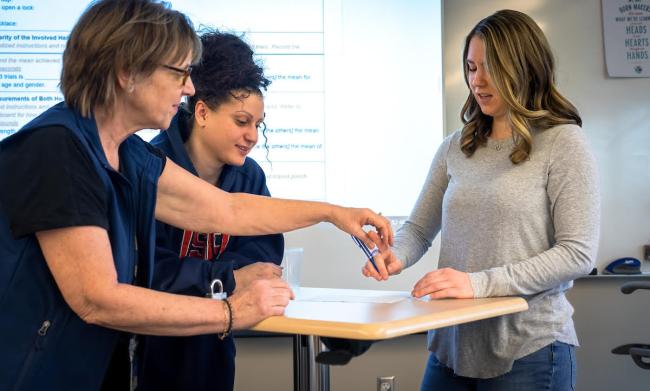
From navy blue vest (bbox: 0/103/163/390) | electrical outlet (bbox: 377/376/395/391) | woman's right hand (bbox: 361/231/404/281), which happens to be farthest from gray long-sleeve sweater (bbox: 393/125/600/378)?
electrical outlet (bbox: 377/376/395/391)

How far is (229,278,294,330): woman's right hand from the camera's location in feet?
4.69

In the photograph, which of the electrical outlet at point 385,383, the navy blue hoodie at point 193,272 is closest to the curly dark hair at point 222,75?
the navy blue hoodie at point 193,272

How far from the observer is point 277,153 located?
3244 mm

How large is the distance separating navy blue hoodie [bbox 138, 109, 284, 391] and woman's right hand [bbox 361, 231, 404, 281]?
1.12ft

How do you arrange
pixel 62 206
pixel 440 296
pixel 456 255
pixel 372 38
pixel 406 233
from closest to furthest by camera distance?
pixel 62 206 → pixel 440 296 → pixel 456 255 → pixel 406 233 → pixel 372 38

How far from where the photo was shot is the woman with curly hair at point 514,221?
1673 mm

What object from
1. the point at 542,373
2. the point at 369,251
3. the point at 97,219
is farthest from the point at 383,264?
the point at 97,219

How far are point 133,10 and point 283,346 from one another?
2185 mm

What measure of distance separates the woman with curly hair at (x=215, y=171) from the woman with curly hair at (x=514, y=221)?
414mm

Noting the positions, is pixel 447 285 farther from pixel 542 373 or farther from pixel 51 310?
pixel 51 310

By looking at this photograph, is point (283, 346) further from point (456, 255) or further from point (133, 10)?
point (133, 10)

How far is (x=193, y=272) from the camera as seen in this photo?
1812 millimetres

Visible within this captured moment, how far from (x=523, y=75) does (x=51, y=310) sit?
1215mm

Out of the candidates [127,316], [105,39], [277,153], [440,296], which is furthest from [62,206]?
[277,153]
